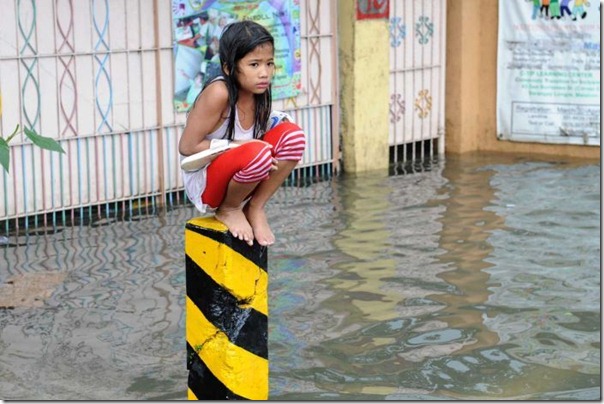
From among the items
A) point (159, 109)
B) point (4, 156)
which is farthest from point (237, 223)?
point (159, 109)

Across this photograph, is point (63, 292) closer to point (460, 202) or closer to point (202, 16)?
point (202, 16)

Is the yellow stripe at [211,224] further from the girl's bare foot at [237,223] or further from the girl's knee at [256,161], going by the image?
the girl's knee at [256,161]

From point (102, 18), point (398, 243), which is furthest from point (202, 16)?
point (398, 243)

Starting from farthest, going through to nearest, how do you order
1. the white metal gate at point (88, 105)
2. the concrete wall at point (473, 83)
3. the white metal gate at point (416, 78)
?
the concrete wall at point (473, 83), the white metal gate at point (416, 78), the white metal gate at point (88, 105)

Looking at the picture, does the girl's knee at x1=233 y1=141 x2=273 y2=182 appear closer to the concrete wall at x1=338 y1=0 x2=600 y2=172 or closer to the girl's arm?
the girl's arm

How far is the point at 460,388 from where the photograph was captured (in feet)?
18.4

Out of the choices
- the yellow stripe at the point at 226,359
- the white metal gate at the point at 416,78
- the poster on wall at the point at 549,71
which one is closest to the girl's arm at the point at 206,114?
the yellow stripe at the point at 226,359

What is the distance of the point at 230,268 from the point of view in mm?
3973

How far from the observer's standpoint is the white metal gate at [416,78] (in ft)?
36.9

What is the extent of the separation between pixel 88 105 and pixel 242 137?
4.62m

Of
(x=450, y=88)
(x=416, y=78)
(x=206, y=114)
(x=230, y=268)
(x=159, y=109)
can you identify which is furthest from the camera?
(x=450, y=88)

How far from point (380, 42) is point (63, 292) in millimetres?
4786

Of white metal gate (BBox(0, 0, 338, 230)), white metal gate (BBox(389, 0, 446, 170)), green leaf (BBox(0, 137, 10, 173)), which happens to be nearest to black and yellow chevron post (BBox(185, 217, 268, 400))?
green leaf (BBox(0, 137, 10, 173))

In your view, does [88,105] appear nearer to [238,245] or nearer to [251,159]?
[251,159]
